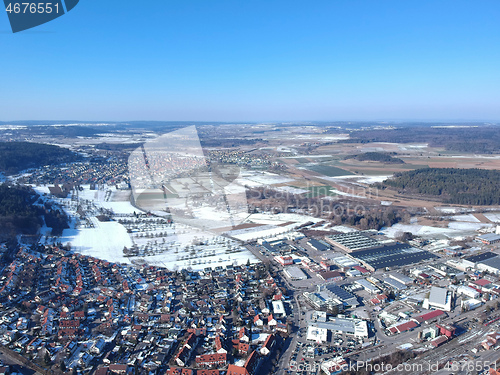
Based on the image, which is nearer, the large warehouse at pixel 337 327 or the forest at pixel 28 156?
the large warehouse at pixel 337 327

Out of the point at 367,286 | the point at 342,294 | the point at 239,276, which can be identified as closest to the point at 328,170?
the point at 367,286

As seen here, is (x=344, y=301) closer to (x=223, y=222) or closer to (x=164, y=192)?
(x=223, y=222)

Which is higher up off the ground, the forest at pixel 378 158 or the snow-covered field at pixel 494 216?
the forest at pixel 378 158

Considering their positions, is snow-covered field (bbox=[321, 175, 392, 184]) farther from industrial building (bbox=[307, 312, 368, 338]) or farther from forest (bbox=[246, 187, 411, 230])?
industrial building (bbox=[307, 312, 368, 338])

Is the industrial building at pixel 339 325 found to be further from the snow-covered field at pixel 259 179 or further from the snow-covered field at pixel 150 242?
the snow-covered field at pixel 259 179

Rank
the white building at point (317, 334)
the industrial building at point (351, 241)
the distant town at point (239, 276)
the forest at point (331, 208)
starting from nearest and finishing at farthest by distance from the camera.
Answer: the distant town at point (239, 276), the white building at point (317, 334), the industrial building at point (351, 241), the forest at point (331, 208)

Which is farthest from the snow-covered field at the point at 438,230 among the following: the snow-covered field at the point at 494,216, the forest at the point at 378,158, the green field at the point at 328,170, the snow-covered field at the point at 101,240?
the forest at the point at 378,158

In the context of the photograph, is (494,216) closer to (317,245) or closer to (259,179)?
(317,245)

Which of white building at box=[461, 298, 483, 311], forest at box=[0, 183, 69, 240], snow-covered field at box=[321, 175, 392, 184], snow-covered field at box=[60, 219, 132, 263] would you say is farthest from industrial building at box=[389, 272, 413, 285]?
snow-covered field at box=[321, 175, 392, 184]
